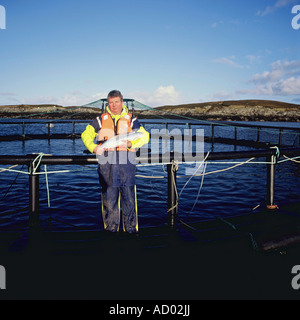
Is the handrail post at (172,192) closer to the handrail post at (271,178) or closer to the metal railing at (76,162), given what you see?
the metal railing at (76,162)

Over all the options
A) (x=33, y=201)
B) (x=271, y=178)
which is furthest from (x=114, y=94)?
(x=271, y=178)

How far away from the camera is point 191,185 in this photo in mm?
10734

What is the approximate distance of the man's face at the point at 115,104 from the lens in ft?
12.6

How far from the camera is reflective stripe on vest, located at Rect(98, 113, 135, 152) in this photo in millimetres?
3830

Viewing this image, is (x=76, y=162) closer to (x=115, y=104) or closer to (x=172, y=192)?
(x=115, y=104)

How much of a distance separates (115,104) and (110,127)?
350 millimetres

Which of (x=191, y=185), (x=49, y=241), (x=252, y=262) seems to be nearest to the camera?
(x=252, y=262)

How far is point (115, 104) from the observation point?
3.86 metres
